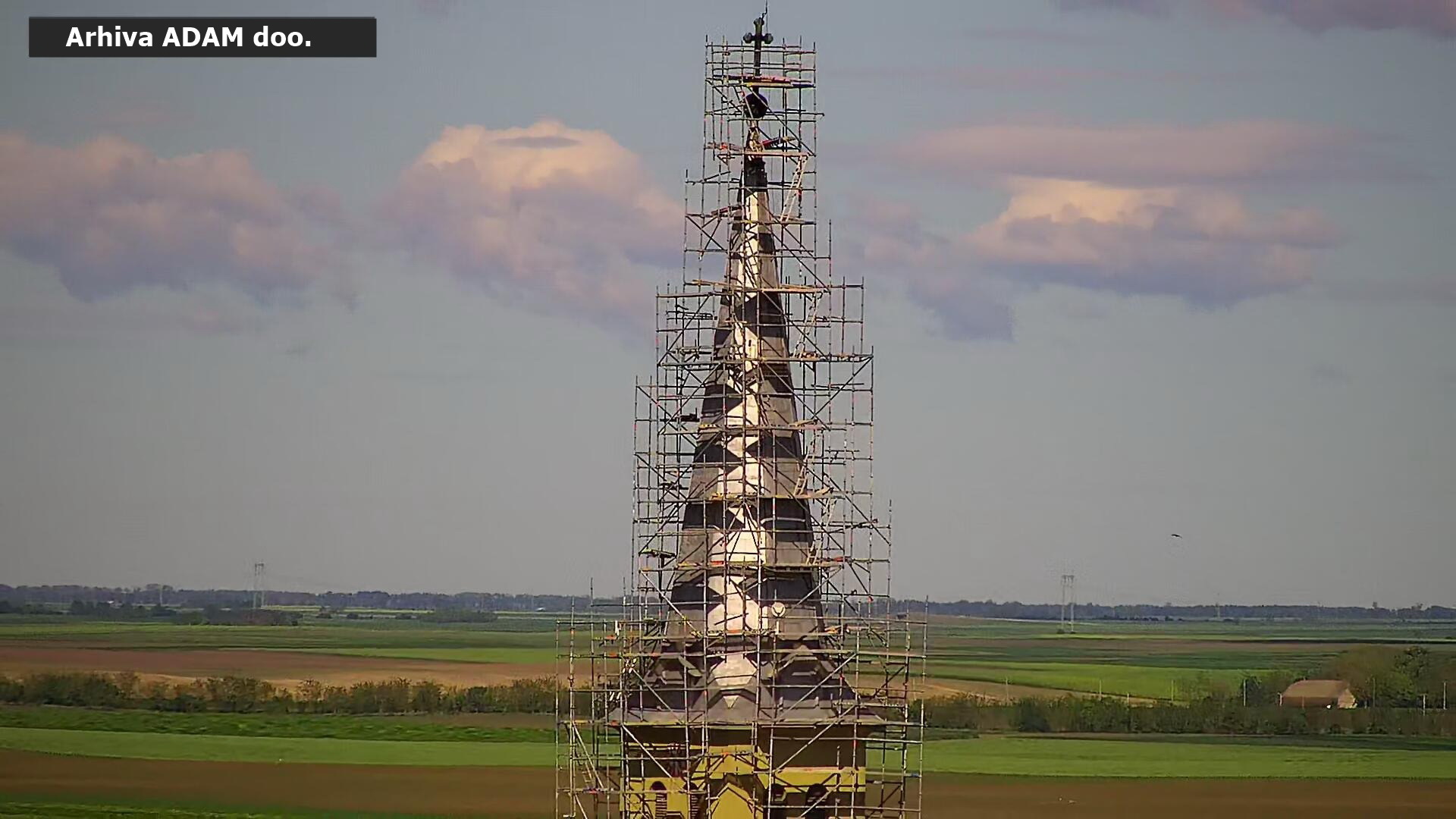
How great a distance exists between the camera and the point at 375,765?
79125 millimetres

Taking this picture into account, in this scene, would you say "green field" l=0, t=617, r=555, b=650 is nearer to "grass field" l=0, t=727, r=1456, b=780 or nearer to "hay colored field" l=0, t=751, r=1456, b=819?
"grass field" l=0, t=727, r=1456, b=780

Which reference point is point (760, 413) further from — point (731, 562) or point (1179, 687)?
point (1179, 687)

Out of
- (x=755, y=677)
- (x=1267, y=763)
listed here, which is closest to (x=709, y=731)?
(x=755, y=677)

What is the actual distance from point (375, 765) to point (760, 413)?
51487 millimetres

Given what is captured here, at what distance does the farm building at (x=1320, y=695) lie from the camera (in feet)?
383

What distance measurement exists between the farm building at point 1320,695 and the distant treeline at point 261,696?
34.0m

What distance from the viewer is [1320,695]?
120625mm

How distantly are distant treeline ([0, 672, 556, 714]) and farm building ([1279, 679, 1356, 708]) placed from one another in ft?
112

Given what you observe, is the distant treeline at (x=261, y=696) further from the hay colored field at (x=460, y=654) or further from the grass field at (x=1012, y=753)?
the hay colored field at (x=460, y=654)

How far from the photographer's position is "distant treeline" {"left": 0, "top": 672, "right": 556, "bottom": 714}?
102188mm

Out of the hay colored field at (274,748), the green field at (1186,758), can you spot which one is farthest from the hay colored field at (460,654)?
the green field at (1186,758)

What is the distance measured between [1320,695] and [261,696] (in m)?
48.1

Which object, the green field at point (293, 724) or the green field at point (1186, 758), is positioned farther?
the green field at point (293, 724)

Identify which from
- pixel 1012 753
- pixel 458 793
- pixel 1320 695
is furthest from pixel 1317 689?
pixel 458 793
